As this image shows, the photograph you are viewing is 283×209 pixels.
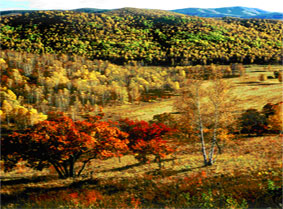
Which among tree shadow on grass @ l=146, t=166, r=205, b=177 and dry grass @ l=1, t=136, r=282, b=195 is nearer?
dry grass @ l=1, t=136, r=282, b=195

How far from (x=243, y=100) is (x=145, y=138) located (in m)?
6.66

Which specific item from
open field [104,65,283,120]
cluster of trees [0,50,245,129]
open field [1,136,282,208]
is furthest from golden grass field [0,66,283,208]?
cluster of trees [0,50,245,129]

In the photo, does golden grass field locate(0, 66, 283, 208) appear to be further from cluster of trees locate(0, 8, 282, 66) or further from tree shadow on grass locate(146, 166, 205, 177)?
cluster of trees locate(0, 8, 282, 66)

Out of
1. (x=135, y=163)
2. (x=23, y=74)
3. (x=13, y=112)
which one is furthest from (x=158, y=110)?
(x=23, y=74)

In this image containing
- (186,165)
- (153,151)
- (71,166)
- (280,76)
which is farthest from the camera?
(280,76)

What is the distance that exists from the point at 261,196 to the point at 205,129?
3.76 meters

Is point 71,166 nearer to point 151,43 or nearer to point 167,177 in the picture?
point 167,177

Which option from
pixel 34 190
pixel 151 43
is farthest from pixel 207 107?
pixel 151 43

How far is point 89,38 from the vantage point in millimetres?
50281

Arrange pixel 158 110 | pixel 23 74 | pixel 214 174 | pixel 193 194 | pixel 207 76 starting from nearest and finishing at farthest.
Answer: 1. pixel 193 194
2. pixel 214 174
3. pixel 207 76
4. pixel 158 110
5. pixel 23 74

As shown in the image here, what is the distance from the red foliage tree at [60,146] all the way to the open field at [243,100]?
2738 mm

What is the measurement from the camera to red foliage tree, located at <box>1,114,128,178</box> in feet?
27.6

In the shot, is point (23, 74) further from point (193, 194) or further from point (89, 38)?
point (89, 38)

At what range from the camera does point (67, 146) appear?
8430 millimetres
